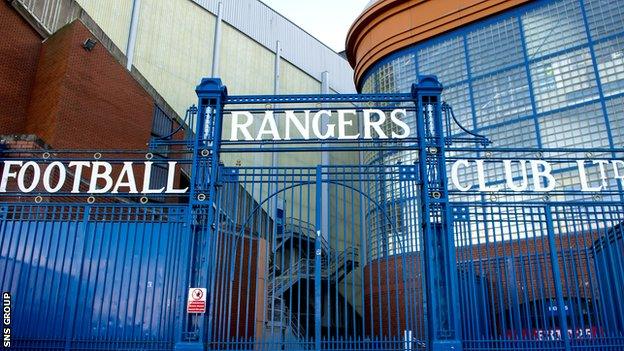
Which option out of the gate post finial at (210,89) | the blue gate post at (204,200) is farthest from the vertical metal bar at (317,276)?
the gate post finial at (210,89)

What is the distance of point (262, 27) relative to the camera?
34.4m

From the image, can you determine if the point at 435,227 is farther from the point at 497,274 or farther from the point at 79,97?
the point at 79,97

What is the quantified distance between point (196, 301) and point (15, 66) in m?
13.2

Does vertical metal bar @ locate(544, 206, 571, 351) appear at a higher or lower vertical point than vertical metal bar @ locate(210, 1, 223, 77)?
lower

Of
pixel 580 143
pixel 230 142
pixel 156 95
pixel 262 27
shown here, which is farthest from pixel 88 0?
pixel 580 143

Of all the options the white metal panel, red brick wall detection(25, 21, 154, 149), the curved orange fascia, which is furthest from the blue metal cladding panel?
the white metal panel

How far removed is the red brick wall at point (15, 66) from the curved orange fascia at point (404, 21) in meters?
12.8

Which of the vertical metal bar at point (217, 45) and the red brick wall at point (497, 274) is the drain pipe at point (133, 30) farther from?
the red brick wall at point (497, 274)

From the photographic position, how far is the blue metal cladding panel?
796 cm

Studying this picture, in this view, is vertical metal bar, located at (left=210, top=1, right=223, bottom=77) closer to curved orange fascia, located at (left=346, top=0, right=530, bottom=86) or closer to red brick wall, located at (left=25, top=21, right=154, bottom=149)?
curved orange fascia, located at (left=346, top=0, right=530, bottom=86)

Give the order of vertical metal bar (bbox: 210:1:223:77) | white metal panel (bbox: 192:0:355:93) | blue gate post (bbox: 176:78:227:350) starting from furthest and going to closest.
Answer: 1. white metal panel (bbox: 192:0:355:93)
2. vertical metal bar (bbox: 210:1:223:77)
3. blue gate post (bbox: 176:78:227:350)

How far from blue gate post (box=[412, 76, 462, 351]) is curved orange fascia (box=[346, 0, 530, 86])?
12544 mm

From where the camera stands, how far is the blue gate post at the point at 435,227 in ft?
25.0

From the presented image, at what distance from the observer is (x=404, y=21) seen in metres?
21.8
